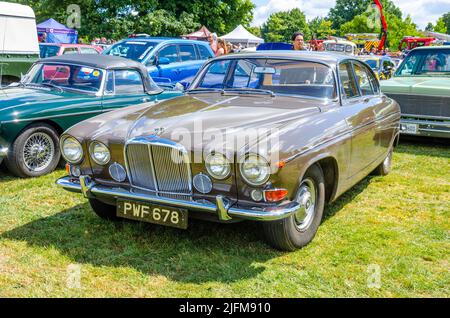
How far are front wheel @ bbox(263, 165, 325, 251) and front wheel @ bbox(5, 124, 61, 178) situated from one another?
11.2 ft

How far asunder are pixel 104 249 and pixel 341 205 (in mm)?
2483

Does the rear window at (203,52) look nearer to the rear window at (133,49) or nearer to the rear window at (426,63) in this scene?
the rear window at (133,49)

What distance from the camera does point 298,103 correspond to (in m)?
4.27

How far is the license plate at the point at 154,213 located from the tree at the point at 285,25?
3337 inches

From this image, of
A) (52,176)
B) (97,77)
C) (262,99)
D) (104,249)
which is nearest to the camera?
(104,249)

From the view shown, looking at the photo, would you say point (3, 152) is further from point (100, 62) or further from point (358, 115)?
point (358, 115)

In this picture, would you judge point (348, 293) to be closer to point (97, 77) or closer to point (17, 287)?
point (17, 287)

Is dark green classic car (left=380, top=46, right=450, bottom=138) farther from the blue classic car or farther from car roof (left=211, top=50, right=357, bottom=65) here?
the blue classic car

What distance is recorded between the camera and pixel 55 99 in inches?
237

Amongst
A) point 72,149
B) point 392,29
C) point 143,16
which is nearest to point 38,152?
point 72,149

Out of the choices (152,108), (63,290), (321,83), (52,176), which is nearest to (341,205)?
(321,83)

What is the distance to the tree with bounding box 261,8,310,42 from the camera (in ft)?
291

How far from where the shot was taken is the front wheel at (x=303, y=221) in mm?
3619

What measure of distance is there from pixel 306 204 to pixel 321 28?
89.1m
